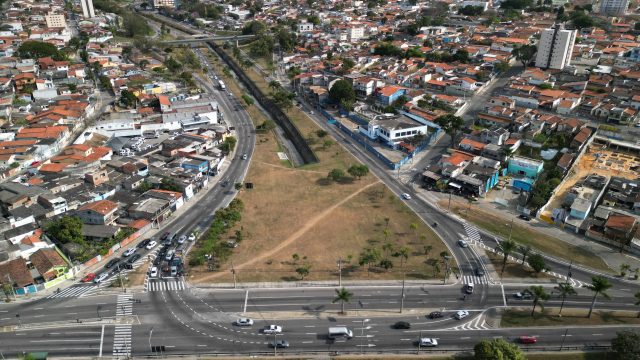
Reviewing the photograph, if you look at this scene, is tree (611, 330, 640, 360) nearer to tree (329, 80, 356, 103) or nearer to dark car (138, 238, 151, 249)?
dark car (138, 238, 151, 249)

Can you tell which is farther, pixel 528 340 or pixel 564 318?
pixel 564 318

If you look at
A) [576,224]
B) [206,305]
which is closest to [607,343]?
[576,224]

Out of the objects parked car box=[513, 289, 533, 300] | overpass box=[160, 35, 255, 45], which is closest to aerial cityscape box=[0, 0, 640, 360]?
parked car box=[513, 289, 533, 300]

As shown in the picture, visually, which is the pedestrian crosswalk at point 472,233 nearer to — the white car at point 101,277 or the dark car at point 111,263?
the dark car at point 111,263

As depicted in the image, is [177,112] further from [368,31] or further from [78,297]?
[368,31]

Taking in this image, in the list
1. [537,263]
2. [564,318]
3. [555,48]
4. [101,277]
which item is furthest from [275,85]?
[564,318]

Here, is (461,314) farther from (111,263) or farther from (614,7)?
(614,7)
